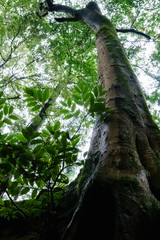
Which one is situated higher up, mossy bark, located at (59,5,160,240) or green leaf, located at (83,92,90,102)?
green leaf, located at (83,92,90,102)

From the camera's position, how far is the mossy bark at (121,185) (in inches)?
30.3

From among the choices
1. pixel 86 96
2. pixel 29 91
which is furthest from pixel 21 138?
pixel 86 96

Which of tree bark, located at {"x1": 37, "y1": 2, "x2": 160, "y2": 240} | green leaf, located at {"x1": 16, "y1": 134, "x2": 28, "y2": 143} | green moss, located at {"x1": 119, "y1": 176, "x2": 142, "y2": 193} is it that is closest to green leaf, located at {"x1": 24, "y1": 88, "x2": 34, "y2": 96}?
green leaf, located at {"x1": 16, "y1": 134, "x2": 28, "y2": 143}

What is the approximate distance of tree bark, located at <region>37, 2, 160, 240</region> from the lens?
771 mm

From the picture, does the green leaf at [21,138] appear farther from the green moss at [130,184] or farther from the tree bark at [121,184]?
the green moss at [130,184]

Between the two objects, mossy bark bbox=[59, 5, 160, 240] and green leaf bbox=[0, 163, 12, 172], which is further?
green leaf bbox=[0, 163, 12, 172]

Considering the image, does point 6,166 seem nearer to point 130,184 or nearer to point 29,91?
point 29,91

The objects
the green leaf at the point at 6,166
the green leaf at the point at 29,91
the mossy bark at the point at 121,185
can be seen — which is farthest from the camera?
the green leaf at the point at 29,91

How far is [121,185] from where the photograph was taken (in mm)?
863

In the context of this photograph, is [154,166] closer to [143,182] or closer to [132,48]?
[143,182]

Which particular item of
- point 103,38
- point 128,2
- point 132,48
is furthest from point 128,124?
point 132,48

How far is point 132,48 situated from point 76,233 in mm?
8865

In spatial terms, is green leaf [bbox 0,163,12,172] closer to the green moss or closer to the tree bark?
the tree bark

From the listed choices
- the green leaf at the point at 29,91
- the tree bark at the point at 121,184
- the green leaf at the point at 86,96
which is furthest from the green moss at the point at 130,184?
the green leaf at the point at 29,91
